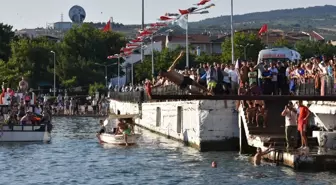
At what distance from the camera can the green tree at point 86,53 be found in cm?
15888

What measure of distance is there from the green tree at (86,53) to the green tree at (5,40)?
25.3ft

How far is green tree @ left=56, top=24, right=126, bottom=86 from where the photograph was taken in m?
159

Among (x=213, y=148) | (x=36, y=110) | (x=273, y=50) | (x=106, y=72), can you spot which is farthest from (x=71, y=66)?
(x=213, y=148)

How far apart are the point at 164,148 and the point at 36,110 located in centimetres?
1116

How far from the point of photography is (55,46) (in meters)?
170

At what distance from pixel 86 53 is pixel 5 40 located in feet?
40.9

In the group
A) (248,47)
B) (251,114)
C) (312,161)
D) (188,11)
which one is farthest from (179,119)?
(248,47)

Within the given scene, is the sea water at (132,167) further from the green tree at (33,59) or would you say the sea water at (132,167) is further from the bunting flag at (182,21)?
the green tree at (33,59)


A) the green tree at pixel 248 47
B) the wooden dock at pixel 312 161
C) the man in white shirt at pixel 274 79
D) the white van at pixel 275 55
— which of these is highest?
the green tree at pixel 248 47

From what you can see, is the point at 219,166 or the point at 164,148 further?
the point at 164,148

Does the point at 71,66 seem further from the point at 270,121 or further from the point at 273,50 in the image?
the point at 270,121

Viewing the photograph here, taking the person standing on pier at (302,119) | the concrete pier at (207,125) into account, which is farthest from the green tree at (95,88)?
the person standing on pier at (302,119)

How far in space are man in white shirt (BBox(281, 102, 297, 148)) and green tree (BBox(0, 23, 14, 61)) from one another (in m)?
123

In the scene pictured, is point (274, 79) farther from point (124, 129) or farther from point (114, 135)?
point (114, 135)
